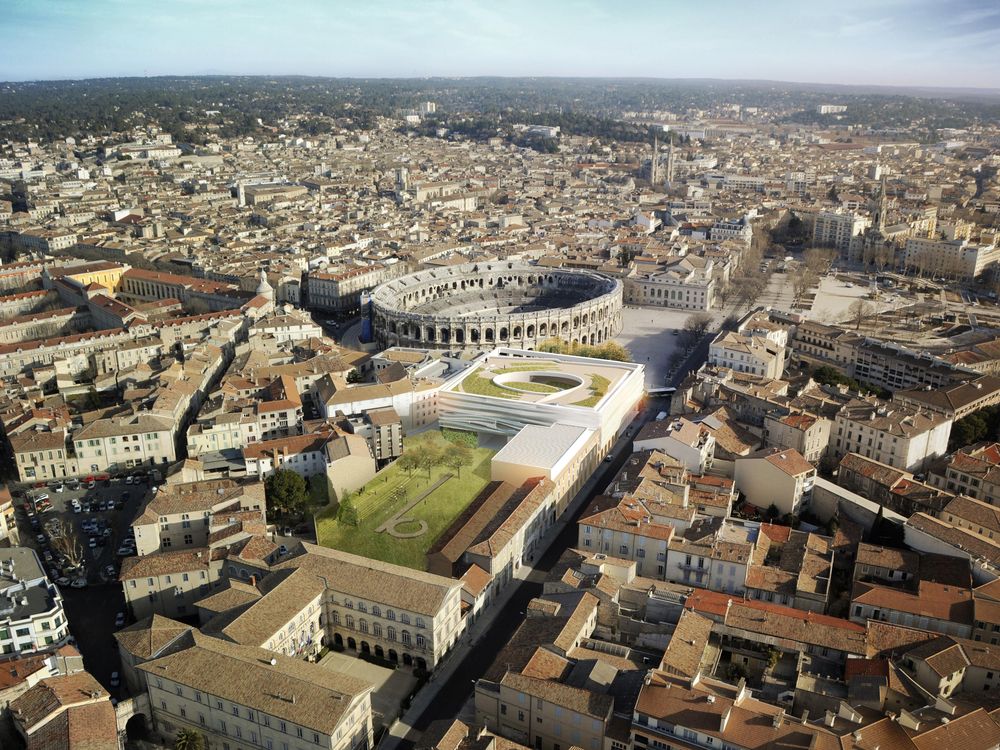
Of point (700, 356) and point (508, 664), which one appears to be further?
point (700, 356)

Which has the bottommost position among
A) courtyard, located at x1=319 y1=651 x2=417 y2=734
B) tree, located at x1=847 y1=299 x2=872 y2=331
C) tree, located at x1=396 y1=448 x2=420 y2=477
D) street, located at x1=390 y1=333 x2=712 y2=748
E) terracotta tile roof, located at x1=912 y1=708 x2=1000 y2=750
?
courtyard, located at x1=319 y1=651 x2=417 y2=734

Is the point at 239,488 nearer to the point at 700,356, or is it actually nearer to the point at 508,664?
the point at 508,664

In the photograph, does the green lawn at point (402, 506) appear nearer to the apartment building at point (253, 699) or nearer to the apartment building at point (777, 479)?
the apartment building at point (253, 699)

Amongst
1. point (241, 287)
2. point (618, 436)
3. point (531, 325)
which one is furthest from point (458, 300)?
point (618, 436)

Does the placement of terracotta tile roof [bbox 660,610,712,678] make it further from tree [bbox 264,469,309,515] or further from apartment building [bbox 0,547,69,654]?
apartment building [bbox 0,547,69,654]

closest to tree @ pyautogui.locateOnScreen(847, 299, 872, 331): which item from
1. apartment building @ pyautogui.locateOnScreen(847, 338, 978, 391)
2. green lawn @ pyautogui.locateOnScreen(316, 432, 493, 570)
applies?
apartment building @ pyautogui.locateOnScreen(847, 338, 978, 391)

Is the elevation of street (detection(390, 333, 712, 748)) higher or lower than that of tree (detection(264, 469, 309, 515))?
lower
